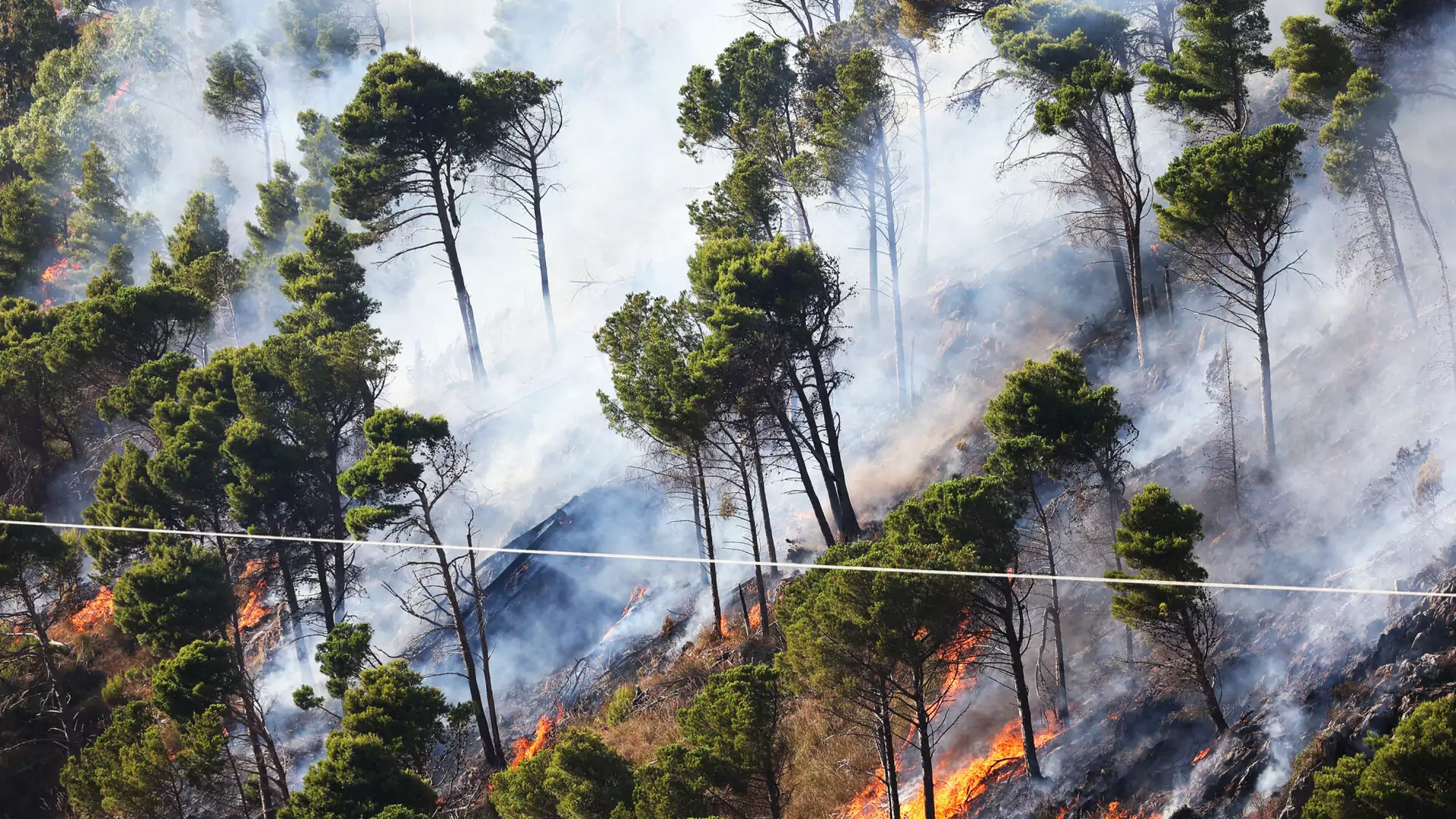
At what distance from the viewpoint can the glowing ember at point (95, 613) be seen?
35.1 metres

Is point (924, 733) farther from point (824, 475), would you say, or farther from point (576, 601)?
point (576, 601)

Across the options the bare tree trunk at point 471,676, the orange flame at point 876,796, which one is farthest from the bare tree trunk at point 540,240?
the orange flame at point 876,796

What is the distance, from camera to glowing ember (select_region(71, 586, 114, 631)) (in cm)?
3512

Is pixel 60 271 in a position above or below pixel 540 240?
above

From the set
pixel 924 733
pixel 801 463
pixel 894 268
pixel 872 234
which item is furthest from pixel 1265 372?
pixel 872 234

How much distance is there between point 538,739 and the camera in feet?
87.3

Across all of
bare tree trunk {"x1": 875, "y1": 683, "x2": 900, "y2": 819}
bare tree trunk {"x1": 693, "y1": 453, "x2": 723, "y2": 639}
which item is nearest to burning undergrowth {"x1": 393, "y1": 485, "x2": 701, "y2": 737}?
bare tree trunk {"x1": 693, "y1": 453, "x2": 723, "y2": 639}

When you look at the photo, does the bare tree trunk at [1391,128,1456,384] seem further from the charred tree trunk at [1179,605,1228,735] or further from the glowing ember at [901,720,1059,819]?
the glowing ember at [901,720,1059,819]

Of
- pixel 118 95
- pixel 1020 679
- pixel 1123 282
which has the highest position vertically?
pixel 118 95

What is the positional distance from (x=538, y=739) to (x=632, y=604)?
4639mm

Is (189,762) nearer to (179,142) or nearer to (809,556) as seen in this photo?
(809,556)

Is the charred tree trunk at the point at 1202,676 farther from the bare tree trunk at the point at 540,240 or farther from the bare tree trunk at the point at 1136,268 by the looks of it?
the bare tree trunk at the point at 540,240

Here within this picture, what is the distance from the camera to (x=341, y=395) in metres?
29.6

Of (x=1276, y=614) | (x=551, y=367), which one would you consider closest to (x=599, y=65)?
(x=551, y=367)
